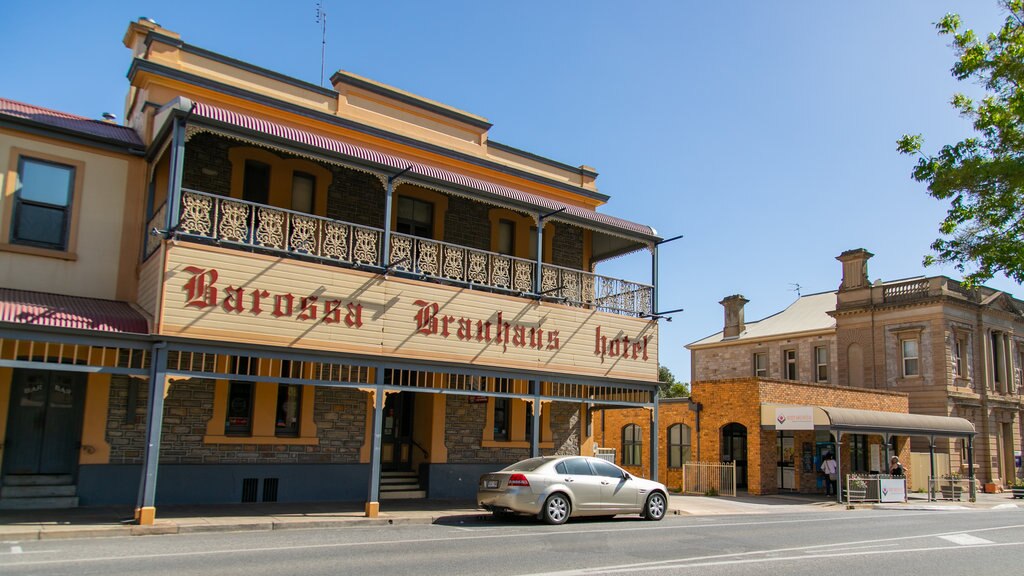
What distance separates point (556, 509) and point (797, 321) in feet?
106

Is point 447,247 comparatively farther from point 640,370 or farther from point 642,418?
point 642,418

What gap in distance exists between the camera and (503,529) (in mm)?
13961

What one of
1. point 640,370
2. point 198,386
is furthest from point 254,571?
point 640,370

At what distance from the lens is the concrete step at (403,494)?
18.4 m

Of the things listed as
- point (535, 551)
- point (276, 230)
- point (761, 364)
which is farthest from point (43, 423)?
point (761, 364)

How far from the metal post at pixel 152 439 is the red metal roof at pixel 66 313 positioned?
1.99 ft

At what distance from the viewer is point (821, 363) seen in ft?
135

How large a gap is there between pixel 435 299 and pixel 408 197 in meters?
3.55

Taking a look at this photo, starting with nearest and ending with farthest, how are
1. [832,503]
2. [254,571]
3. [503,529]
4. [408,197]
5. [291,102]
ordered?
[254,571] < [503,529] < [291,102] < [408,197] < [832,503]

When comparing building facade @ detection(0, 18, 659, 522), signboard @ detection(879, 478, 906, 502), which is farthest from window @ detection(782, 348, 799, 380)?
building facade @ detection(0, 18, 659, 522)

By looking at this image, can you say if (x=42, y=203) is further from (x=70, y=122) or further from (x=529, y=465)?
(x=529, y=465)

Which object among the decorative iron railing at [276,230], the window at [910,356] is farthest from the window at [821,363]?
the decorative iron railing at [276,230]

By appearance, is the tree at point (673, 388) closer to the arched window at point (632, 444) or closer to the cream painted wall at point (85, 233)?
the arched window at point (632, 444)

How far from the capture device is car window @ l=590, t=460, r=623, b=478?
1605 cm
